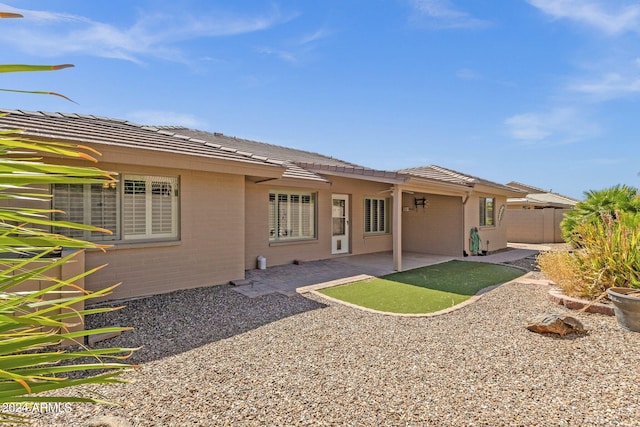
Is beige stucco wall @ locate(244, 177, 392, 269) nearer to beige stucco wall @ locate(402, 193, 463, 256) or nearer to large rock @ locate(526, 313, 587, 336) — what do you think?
beige stucco wall @ locate(402, 193, 463, 256)

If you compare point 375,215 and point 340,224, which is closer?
point 340,224

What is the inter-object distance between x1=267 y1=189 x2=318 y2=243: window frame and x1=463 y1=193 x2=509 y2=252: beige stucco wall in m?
7.20

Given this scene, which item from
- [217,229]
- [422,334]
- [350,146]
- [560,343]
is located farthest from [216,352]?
[350,146]

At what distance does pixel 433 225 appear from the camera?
1616cm

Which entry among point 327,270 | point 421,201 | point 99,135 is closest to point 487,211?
point 421,201

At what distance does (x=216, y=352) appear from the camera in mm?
5059

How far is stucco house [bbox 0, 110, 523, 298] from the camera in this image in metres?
7.24

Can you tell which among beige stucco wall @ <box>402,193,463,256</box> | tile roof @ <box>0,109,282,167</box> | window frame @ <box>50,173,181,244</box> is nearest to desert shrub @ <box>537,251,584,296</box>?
beige stucco wall @ <box>402,193,463,256</box>

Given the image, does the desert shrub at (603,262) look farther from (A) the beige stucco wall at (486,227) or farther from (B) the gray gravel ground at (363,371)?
(A) the beige stucco wall at (486,227)

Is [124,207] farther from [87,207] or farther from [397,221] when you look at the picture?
[397,221]

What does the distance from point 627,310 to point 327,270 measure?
7.55m

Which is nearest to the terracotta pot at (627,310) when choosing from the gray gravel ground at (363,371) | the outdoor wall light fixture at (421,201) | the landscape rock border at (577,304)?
the gray gravel ground at (363,371)

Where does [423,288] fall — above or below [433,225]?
below

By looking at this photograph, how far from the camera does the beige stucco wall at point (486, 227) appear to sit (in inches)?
611
